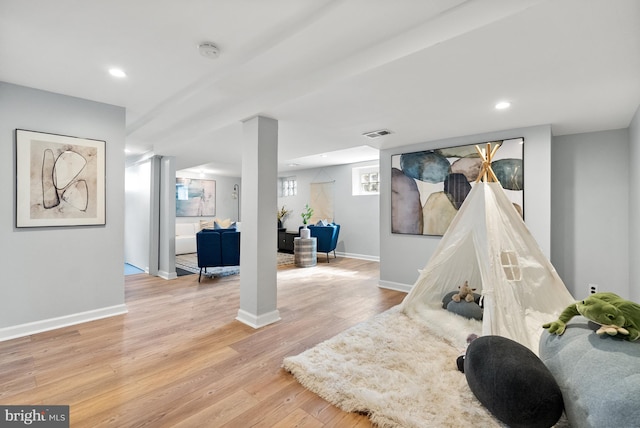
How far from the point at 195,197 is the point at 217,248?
4851 millimetres

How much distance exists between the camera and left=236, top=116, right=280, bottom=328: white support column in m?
3.05

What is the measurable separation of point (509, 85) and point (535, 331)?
2.11 m

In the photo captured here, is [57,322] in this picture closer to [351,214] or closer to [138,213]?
[138,213]

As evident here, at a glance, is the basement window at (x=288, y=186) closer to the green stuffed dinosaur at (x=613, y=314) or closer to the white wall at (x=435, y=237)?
the white wall at (x=435, y=237)

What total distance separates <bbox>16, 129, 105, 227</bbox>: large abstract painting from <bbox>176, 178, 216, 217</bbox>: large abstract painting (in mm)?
5835

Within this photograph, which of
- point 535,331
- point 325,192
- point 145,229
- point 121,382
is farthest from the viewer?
point 325,192

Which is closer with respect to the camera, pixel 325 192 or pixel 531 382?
pixel 531 382

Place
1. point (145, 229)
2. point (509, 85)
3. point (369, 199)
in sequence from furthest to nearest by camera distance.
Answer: point (369, 199), point (145, 229), point (509, 85)

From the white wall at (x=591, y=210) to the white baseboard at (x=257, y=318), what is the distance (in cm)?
362

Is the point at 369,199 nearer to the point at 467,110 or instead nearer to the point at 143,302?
the point at 467,110

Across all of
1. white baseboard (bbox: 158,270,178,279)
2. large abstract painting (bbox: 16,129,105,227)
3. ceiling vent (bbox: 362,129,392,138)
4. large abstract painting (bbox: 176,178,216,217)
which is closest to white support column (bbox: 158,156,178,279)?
white baseboard (bbox: 158,270,178,279)

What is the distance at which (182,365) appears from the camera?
2283mm

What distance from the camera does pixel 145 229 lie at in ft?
18.8

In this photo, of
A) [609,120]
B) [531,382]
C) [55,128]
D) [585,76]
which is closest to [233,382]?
[531,382]
